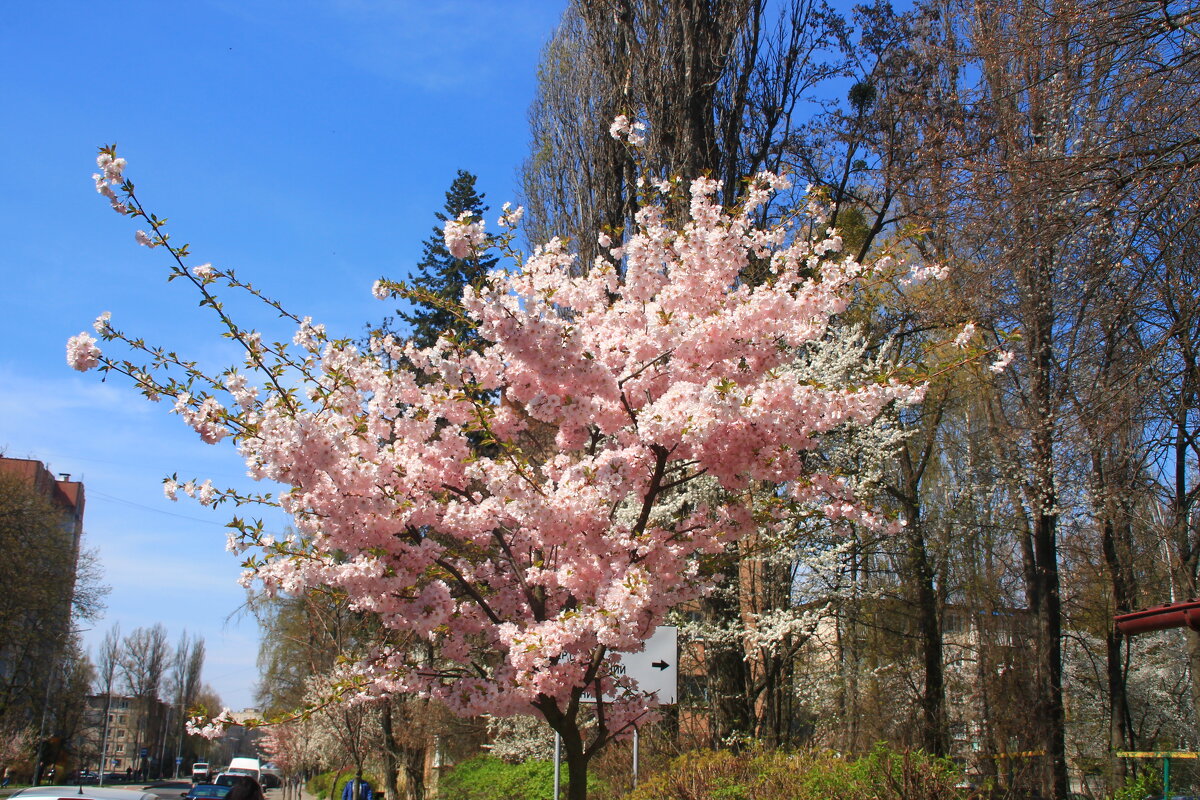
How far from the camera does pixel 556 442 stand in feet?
20.1

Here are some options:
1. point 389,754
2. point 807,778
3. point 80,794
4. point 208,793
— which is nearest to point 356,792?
point 389,754

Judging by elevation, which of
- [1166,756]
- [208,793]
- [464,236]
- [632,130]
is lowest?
[208,793]

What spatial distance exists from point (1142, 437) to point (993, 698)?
530cm

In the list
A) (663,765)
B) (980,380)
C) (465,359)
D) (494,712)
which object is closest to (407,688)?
(494,712)

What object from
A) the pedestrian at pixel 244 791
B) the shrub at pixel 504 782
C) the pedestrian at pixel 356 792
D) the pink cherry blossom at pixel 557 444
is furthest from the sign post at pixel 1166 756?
the pedestrian at pixel 356 792

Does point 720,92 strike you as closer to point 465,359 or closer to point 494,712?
point 465,359

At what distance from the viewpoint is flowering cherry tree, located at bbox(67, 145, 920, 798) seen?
203 inches

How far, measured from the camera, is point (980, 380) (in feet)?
44.0

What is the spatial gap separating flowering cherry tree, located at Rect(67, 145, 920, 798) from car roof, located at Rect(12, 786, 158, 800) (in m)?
1.63

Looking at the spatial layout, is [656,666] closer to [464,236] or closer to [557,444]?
[557,444]

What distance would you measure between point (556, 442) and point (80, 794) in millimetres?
3748

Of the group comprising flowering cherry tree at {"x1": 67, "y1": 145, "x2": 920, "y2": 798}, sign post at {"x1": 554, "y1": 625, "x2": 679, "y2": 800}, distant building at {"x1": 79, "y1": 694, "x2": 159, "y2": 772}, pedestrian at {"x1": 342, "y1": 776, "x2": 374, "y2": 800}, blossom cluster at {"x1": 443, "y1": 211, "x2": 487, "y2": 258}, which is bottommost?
distant building at {"x1": 79, "y1": 694, "x2": 159, "y2": 772}

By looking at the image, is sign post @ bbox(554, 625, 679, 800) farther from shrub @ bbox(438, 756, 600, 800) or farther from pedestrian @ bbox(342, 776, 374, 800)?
pedestrian @ bbox(342, 776, 374, 800)

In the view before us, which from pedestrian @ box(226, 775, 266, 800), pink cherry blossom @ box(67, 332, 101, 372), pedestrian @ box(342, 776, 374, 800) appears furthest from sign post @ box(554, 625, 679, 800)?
pedestrian @ box(342, 776, 374, 800)
